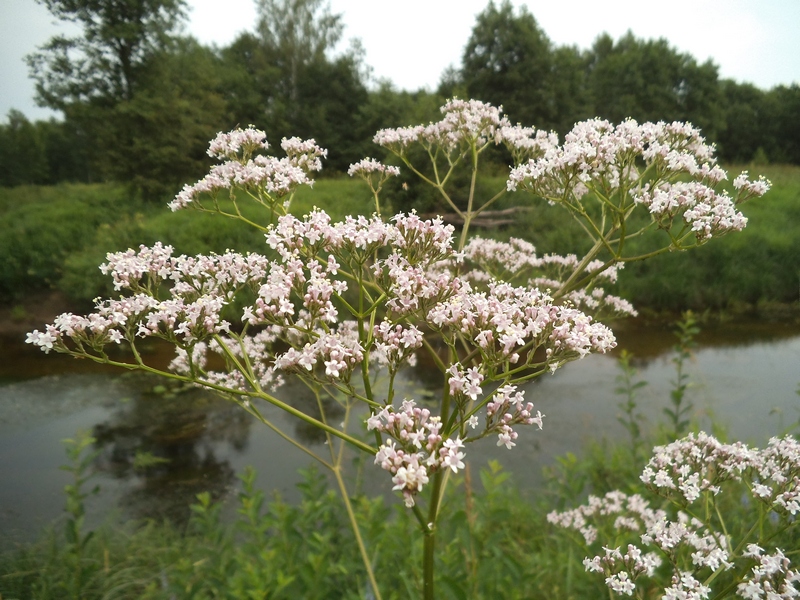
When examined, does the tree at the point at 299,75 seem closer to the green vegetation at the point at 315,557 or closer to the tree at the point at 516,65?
the tree at the point at 516,65

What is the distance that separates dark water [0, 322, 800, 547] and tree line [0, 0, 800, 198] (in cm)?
395

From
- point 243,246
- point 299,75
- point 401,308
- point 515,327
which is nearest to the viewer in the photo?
point 515,327

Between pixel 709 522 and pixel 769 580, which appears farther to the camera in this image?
pixel 709 522

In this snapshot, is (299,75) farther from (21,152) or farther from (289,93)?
(21,152)

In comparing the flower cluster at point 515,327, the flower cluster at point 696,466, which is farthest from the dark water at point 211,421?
the flower cluster at point 515,327

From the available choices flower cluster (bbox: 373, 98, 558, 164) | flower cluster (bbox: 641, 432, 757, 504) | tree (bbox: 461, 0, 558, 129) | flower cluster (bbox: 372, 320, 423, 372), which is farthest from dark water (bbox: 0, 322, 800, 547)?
tree (bbox: 461, 0, 558, 129)

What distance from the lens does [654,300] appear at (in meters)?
8.77

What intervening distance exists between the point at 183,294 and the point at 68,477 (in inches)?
187

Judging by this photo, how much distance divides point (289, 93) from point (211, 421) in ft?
59.2

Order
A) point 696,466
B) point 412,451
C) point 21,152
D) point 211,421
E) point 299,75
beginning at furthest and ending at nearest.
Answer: point 299,75 → point 21,152 → point 211,421 → point 696,466 → point 412,451

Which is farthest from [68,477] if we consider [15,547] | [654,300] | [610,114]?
[610,114]

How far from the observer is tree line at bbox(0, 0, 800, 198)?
10.3 meters

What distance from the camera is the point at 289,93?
2044 cm

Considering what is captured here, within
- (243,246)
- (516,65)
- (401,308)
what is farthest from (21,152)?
(516,65)
